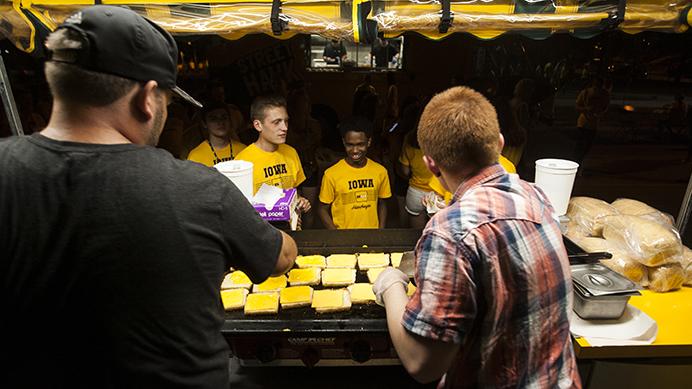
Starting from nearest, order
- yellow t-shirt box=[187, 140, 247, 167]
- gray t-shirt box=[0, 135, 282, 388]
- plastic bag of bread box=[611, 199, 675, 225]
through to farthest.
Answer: gray t-shirt box=[0, 135, 282, 388] → plastic bag of bread box=[611, 199, 675, 225] → yellow t-shirt box=[187, 140, 247, 167]

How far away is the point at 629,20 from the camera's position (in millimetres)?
2574

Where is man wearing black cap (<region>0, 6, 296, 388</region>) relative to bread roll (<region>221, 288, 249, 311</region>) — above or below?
above

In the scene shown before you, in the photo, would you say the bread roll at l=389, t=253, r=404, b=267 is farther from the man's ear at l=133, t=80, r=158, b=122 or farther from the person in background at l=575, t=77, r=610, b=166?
the person in background at l=575, t=77, r=610, b=166

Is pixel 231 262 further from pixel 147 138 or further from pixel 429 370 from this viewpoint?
pixel 429 370

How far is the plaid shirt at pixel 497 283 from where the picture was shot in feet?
4.02

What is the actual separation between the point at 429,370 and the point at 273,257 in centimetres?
68

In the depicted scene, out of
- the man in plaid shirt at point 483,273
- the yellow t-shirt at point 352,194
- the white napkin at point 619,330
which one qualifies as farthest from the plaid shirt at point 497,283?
the yellow t-shirt at point 352,194

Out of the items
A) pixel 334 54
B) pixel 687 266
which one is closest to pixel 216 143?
pixel 687 266

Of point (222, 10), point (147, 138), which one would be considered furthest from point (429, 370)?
point (222, 10)

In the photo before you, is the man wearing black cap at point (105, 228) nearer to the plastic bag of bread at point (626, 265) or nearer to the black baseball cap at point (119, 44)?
the black baseball cap at point (119, 44)

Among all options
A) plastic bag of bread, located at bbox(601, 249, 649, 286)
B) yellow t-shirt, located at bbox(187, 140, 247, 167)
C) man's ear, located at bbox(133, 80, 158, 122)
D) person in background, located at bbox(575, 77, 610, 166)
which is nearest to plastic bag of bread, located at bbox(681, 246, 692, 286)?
plastic bag of bread, located at bbox(601, 249, 649, 286)

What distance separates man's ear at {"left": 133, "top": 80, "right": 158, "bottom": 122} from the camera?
45.4 inches

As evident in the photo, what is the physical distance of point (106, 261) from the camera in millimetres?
1056

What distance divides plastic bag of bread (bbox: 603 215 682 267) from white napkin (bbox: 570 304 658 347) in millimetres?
466
